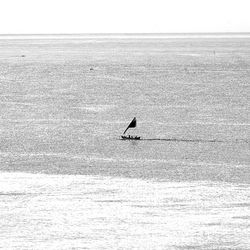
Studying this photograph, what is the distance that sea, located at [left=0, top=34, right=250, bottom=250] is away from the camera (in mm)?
9664

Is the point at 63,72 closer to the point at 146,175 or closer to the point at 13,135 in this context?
the point at 13,135

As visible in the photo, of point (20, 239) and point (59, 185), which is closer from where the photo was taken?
point (20, 239)

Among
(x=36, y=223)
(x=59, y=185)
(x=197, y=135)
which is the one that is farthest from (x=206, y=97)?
(x=36, y=223)

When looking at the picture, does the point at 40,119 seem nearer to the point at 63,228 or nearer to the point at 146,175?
the point at 146,175

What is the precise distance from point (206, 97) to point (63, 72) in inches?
656

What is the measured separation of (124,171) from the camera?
13.9 metres

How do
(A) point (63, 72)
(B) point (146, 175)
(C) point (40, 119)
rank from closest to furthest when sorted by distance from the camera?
(B) point (146, 175)
(C) point (40, 119)
(A) point (63, 72)

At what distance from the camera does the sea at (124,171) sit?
9664 millimetres

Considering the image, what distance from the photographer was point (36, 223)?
10.1 m

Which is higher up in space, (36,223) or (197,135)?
(197,135)

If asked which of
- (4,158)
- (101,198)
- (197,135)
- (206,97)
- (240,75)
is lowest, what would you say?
(101,198)

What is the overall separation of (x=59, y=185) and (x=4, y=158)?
9.84ft

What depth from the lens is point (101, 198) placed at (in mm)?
11523

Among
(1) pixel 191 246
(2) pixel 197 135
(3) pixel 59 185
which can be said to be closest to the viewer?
(1) pixel 191 246
